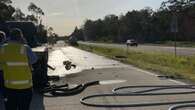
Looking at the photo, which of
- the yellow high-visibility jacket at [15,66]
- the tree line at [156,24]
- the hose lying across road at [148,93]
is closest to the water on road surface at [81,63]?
the hose lying across road at [148,93]

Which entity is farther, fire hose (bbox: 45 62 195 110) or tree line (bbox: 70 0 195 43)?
tree line (bbox: 70 0 195 43)

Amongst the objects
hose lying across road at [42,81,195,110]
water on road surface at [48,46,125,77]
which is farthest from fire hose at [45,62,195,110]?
water on road surface at [48,46,125,77]

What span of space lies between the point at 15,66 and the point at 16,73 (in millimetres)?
119

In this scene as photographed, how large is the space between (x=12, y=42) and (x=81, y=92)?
6.45 meters

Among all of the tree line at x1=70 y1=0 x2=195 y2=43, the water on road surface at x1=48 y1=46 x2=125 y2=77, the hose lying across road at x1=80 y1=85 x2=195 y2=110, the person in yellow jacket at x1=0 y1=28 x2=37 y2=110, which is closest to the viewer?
the person in yellow jacket at x1=0 y1=28 x2=37 y2=110

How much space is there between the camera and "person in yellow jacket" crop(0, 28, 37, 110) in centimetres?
816

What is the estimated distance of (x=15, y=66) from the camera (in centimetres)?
823

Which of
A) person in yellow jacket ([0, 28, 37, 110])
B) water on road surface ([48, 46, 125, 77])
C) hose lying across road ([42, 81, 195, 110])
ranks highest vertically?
person in yellow jacket ([0, 28, 37, 110])

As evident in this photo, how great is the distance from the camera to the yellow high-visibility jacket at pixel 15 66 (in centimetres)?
816

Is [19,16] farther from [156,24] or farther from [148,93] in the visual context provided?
[148,93]

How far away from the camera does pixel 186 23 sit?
372ft

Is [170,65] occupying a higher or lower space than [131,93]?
lower

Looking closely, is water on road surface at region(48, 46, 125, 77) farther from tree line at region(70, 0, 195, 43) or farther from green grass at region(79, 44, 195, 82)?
tree line at region(70, 0, 195, 43)

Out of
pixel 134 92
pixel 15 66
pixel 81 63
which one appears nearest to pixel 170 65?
pixel 81 63
